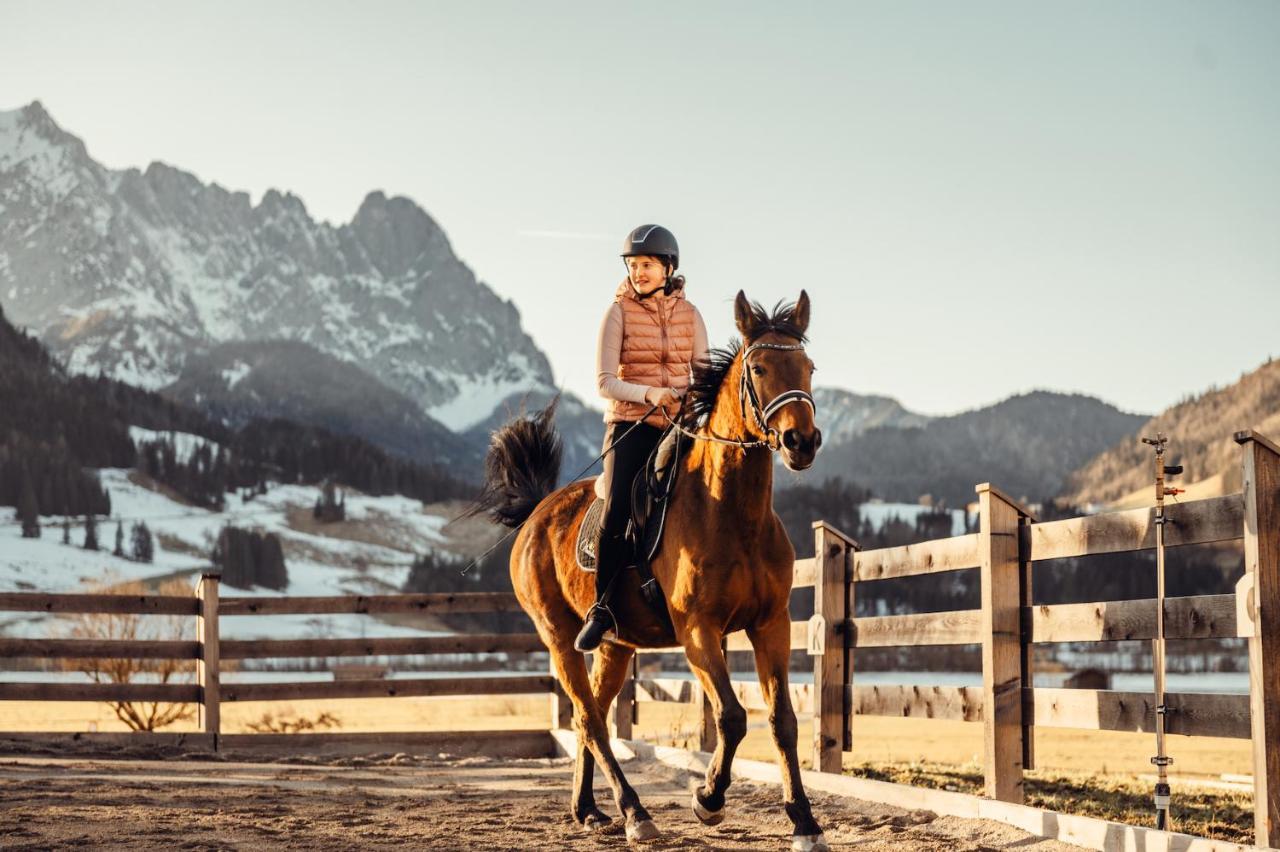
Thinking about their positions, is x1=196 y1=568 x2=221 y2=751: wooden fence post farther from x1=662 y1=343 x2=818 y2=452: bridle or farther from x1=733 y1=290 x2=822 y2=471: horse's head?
x1=733 y1=290 x2=822 y2=471: horse's head

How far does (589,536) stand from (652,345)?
1.17m

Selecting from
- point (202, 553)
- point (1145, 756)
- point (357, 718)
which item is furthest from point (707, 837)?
point (202, 553)

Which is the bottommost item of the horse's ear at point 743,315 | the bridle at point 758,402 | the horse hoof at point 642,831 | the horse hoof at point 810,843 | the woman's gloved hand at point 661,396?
the horse hoof at point 642,831

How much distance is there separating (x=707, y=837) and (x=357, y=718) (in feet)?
133

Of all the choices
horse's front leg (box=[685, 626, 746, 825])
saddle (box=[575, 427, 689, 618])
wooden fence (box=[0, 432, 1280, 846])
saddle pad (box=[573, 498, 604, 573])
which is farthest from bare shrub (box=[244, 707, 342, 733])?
horse's front leg (box=[685, 626, 746, 825])

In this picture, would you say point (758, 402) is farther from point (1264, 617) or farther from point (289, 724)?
point (289, 724)

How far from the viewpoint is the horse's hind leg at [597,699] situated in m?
8.22

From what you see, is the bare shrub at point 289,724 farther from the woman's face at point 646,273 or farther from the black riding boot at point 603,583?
the woman's face at point 646,273

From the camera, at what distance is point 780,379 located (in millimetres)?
6480

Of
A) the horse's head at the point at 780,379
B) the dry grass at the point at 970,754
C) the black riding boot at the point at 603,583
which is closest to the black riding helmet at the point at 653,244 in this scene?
the horse's head at the point at 780,379

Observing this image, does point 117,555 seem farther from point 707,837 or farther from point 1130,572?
point 707,837

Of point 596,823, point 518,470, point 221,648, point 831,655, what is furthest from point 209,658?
point 596,823

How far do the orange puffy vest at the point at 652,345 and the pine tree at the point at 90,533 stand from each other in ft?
586

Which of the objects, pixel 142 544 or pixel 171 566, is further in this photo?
pixel 142 544
